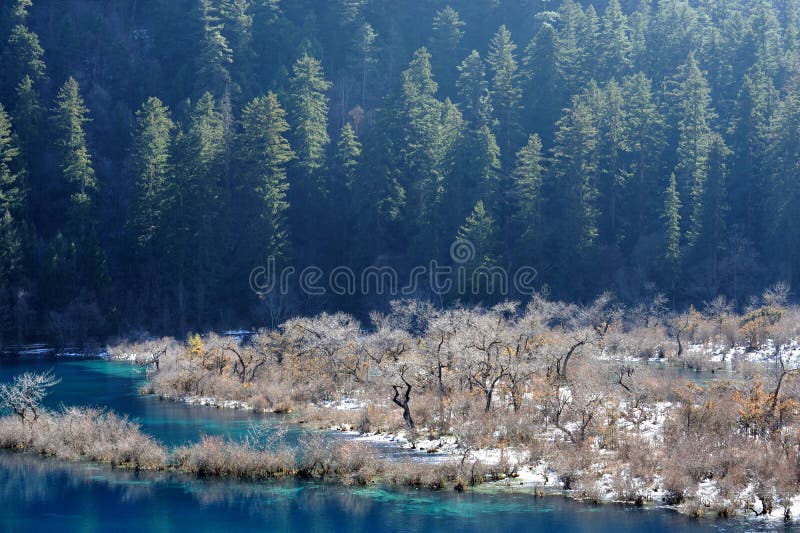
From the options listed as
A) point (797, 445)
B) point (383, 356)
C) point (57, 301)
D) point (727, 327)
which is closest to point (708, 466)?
point (797, 445)

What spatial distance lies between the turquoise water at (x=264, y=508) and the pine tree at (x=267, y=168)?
4589 cm

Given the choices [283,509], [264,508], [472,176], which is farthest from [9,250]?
[283,509]

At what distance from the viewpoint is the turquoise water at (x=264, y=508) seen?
2378 centimetres

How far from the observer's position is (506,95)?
3337 inches

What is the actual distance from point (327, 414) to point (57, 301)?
1647 inches

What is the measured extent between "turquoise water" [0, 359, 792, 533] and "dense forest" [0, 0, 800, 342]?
1720 inches

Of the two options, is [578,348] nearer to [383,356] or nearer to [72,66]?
[383,356]

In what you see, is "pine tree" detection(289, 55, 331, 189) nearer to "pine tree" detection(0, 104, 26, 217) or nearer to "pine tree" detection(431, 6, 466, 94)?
"pine tree" detection(431, 6, 466, 94)

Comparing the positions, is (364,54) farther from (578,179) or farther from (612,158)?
(578,179)

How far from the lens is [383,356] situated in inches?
1850

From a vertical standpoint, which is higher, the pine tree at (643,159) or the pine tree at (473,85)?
the pine tree at (473,85)

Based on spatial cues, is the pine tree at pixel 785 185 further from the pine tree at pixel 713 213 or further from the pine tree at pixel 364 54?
the pine tree at pixel 364 54

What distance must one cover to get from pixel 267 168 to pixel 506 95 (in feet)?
78.5

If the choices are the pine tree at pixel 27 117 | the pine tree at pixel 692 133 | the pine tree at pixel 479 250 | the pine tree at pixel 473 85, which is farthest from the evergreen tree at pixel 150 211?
the pine tree at pixel 692 133
